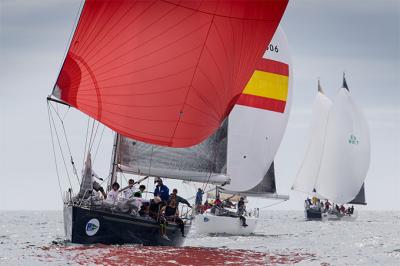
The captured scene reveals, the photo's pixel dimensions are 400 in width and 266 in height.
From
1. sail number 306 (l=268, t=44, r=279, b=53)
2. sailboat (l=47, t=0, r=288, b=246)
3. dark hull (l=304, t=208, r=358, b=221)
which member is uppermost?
sail number 306 (l=268, t=44, r=279, b=53)

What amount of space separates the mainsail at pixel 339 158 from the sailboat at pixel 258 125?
29002 millimetres

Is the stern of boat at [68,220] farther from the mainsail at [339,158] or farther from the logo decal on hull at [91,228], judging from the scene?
the mainsail at [339,158]

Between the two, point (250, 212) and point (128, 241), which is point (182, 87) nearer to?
point (128, 241)

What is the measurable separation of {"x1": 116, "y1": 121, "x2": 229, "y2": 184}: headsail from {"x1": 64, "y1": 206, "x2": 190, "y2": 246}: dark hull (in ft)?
9.92

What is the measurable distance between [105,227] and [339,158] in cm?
4785

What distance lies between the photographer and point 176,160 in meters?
26.5

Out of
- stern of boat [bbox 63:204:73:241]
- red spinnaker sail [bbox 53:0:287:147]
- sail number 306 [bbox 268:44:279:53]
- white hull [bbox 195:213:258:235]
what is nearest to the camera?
red spinnaker sail [bbox 53:0:287:147]

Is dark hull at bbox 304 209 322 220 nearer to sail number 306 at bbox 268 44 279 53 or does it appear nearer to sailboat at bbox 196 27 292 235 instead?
sailboat at bbox 196 27 292 235

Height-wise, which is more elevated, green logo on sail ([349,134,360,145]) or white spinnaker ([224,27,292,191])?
green logo on sail ([349,134,360,145])

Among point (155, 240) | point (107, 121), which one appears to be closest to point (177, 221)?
point (155, 240)

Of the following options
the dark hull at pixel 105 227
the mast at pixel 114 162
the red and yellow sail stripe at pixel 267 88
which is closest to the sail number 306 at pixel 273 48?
the red and yellow sail stripe at pixel 267 88

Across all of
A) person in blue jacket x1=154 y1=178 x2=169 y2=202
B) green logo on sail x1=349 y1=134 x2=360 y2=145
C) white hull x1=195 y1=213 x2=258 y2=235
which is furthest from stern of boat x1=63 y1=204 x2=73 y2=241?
green logo on sail x1=349 y1=134 x2=360 y2=145

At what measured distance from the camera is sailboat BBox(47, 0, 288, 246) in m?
20.2

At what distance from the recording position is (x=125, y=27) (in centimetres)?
2023
